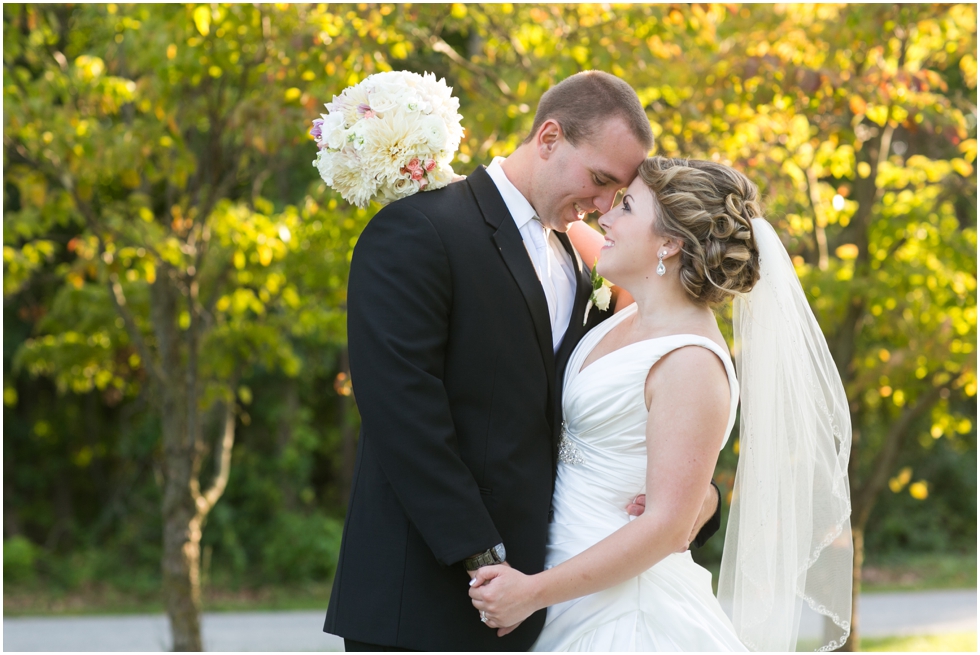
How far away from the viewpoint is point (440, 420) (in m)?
2.16

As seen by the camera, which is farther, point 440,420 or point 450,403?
point 450,403

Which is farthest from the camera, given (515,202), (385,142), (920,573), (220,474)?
(920,573)

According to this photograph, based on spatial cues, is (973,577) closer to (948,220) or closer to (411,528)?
(948,220)

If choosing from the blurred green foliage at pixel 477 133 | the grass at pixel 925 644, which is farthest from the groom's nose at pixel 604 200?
the grass at pixel 925 644

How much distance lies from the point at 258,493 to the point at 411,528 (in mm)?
10640

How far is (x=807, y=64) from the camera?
4.99 meters

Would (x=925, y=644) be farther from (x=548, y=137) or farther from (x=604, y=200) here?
(x=548, y=137)

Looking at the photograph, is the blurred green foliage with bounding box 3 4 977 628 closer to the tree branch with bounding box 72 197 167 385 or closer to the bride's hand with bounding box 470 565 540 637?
the tree branch with bounding box 72 197 167 385

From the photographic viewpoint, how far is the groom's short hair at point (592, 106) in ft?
8.30

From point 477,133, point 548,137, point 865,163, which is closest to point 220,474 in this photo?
point 477,133

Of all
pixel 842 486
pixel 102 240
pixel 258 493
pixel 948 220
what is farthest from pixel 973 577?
pixel 102 240

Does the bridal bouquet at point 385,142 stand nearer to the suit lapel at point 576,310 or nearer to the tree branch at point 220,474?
the suit lapel at point 576,310

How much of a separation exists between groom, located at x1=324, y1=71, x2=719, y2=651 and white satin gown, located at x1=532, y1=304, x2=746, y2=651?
10 cm

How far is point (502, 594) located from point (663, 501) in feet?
1.59
